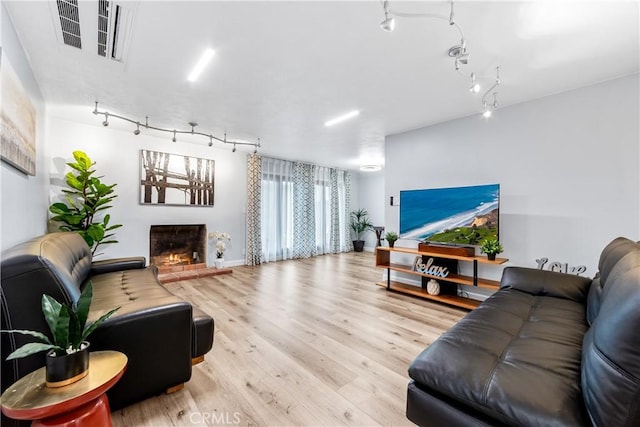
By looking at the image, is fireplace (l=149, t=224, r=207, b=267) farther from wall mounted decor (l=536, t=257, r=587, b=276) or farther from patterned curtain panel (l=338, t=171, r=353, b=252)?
wall mounted decor (l=536, t=257, r=587, b=276)

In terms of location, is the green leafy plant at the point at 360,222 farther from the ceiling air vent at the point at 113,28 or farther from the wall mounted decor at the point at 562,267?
the ceiling air vent at the point at 113,28

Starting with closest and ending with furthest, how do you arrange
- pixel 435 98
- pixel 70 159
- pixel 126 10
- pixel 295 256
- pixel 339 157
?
pixel 126 10
pixel 435 98
pixel 70 159
pixel 339 157
pixel 295 256

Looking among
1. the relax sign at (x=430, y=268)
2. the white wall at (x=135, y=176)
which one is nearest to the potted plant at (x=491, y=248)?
the relax sign at (x=430, y=268)

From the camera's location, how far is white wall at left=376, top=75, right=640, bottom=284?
2564mm

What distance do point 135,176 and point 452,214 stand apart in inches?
200

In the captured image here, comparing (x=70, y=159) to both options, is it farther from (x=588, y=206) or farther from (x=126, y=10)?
(x=588, y=206)

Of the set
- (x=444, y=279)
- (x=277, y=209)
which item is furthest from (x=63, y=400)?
(x=277, y=209)

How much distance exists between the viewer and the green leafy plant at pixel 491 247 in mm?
3053

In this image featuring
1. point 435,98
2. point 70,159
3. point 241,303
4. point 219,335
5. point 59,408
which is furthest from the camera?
point 70,159

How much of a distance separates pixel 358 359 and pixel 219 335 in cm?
134

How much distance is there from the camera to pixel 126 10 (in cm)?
180

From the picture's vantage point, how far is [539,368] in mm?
1135

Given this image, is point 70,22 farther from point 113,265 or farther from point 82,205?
point 82,205

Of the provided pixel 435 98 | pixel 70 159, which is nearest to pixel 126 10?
pixel 435 98
